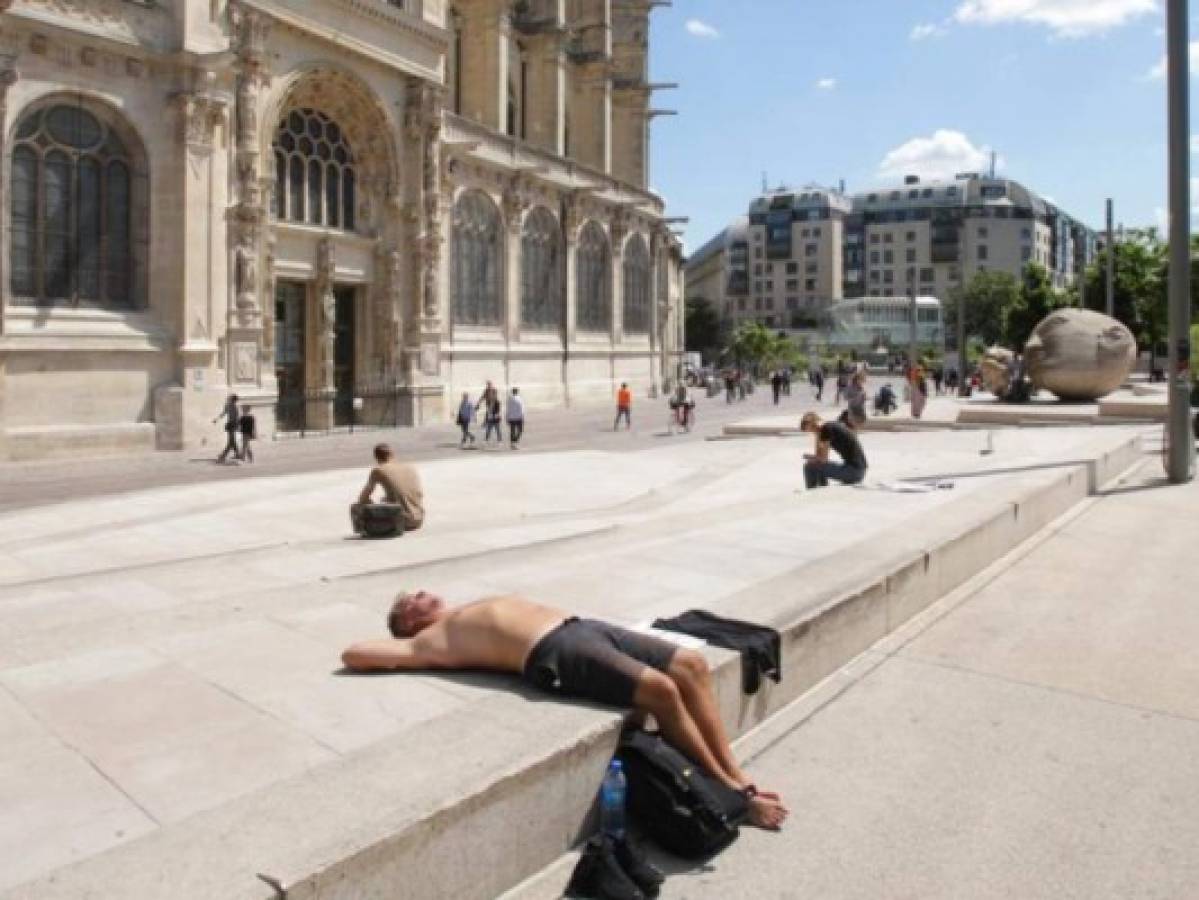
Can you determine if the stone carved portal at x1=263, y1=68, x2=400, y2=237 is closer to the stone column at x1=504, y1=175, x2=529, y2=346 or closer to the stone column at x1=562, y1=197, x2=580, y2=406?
the stone column at x1=504, y1=175, x2=529, y2=346

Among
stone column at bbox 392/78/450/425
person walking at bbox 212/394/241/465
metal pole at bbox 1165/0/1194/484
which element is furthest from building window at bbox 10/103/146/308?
metal pole at bbox 1165/0/1194/484

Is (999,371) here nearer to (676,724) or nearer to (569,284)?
→ (569,284)

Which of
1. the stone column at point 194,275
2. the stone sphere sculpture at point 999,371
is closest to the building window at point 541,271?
the stone column at point 194,275

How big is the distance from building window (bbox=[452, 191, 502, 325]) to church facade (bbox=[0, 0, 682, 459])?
0.10 m

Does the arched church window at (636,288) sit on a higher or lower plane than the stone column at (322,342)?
higher

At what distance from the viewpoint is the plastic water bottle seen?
3.71 metres

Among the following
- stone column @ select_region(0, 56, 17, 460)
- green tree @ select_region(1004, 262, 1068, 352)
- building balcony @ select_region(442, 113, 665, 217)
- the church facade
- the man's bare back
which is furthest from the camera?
green tree @ select_region(1004, 262, 1068, 352)

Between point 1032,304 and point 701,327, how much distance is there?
6960 centimetres

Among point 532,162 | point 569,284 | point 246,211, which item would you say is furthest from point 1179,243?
point 569,284

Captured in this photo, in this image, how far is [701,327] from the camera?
135 m

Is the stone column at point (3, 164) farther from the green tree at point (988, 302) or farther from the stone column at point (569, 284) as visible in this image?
the green tree at point (988, 302)

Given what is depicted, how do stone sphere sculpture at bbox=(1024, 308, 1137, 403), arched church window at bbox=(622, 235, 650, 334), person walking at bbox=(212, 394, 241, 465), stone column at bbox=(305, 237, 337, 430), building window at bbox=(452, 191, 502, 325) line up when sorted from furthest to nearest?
arched church window at bbox=(622, 235, 650, 334)
building window at bbox=(452, 191, 502, 325)
stone column at bbox=(305, 237, 337, 430)
stone sphere sculpture at bbox=(1024, 308, 1137, 403)
person walking at bbox=(212, 394, 241, 465)

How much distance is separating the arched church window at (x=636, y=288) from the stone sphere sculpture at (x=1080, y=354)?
2478 cm

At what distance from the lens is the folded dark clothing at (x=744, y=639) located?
4.82 metres
